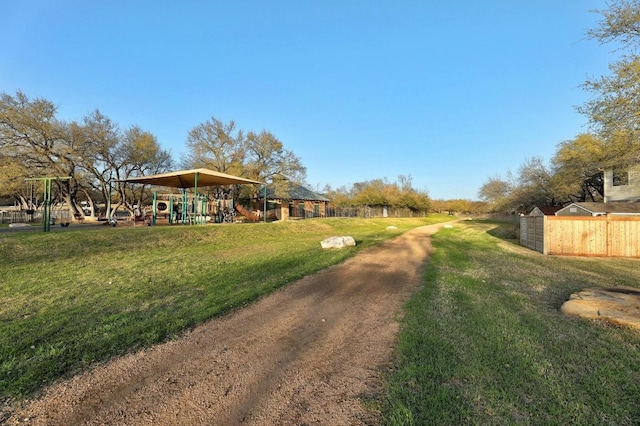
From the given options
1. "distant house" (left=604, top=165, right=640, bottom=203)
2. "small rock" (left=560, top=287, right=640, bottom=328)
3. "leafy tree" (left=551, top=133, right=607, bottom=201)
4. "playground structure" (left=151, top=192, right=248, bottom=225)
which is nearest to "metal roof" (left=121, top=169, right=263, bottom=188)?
"playground structure" (left=151, top=192, right=248, bottom=225)

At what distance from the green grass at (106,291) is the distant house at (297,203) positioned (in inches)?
1012

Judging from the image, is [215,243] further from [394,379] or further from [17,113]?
[17,113]

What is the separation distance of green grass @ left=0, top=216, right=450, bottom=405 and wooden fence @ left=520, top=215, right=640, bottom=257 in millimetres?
8278

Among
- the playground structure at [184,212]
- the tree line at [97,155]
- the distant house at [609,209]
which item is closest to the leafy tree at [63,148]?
the tree line at [97,155]

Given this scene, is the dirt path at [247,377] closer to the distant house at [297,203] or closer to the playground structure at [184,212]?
the playground structure at [184,212]

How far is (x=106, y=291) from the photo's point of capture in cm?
562

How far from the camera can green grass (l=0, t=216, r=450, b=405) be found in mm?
3184

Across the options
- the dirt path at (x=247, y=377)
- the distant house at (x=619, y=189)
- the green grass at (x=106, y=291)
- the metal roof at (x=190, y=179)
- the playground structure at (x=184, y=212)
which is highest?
the metal roof at (x=190, y=179)

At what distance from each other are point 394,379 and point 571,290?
18.5 feet

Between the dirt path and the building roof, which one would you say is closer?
the dirt path

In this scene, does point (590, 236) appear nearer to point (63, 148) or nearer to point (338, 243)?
point (338, 243)

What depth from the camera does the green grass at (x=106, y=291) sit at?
125 inches

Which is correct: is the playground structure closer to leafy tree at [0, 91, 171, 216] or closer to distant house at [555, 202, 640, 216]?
leafy tree at [0, 91, 171, 216]

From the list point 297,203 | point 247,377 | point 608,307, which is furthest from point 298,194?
point 247,377
